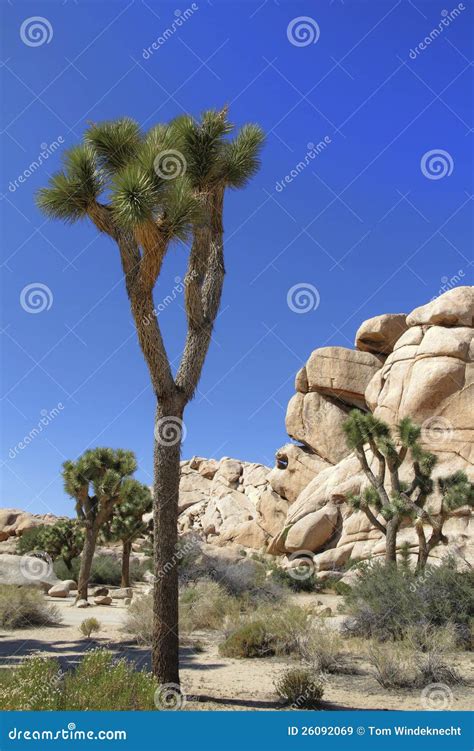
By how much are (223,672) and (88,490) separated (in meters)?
12.5

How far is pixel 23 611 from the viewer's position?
52.4ft

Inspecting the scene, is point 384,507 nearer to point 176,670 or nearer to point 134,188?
point 176,670

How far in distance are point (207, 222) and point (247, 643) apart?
7.60 metres

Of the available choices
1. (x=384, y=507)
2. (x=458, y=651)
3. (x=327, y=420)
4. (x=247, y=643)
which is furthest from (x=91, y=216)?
(x=327, y=420)

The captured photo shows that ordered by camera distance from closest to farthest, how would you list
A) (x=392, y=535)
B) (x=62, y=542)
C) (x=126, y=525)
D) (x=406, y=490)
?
(x=392, y=535)
(x=406, y=490)
(x=126, y=525)
(x=62, y=542)

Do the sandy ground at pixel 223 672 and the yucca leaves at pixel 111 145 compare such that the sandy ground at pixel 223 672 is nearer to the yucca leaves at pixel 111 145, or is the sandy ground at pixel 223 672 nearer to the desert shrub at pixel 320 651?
the desert shrub at pixel 320 651

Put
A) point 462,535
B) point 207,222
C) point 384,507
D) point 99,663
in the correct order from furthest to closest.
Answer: point 462,535 < point 384,507 < point 207,222 < point 99,663

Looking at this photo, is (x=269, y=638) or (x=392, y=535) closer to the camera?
(x=269, y=638)

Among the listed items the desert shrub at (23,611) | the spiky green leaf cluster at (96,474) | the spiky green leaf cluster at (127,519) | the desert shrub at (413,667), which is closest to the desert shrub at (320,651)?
the desert shrub at (413,667)

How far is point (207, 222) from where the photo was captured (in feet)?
33.3

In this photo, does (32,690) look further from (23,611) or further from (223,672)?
(23,611)

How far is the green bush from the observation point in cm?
652

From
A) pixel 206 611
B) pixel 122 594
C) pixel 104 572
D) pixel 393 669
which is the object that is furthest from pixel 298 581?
pixel 393 669

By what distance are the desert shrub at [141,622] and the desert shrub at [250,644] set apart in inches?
82.5
